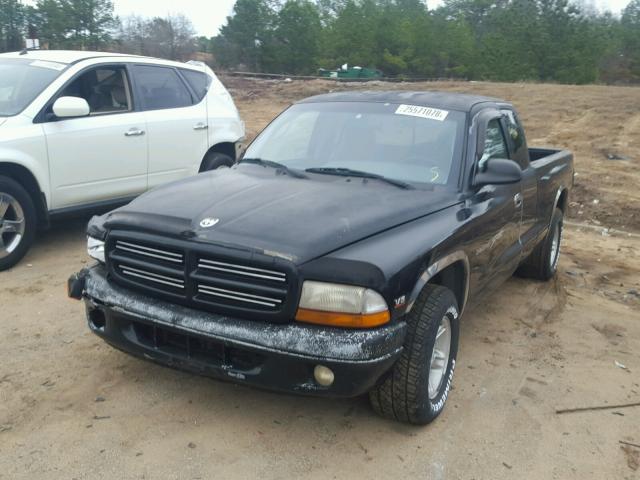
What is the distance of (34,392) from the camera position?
3.67m

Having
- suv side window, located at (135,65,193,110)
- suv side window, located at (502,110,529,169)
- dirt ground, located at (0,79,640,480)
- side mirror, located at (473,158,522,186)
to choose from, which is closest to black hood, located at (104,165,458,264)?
side mirror, located at (473,158,522,186)

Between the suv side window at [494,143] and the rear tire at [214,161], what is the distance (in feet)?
11.4

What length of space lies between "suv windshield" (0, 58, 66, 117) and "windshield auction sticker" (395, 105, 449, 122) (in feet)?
11.3

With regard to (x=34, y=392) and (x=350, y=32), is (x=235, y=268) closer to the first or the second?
(x=34, y=392)

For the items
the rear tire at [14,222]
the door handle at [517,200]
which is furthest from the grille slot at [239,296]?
the rear tire at [14,222]

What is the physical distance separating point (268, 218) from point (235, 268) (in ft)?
1.16

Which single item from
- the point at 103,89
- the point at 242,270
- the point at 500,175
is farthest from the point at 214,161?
the point at 242,270

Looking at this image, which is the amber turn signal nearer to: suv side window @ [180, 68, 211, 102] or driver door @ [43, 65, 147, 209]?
driver door @ [43, 65, 147, 209]


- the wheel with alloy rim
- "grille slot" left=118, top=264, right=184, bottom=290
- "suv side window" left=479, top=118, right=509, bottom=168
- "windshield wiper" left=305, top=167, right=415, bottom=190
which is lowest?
the wheel with alloy rim

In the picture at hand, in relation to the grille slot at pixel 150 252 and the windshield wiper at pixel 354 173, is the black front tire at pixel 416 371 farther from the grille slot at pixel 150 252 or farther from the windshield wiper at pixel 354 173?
the grille slot at pixel 150 252

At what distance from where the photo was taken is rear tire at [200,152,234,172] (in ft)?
24.4

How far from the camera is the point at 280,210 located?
11.1 feet

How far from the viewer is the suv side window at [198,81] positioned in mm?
7449

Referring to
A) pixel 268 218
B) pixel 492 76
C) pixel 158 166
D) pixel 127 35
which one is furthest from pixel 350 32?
pixel 268 218
